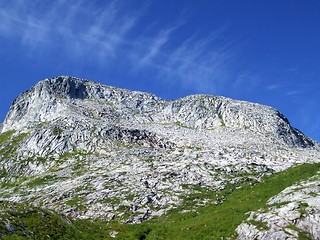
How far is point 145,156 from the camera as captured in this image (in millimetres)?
87625

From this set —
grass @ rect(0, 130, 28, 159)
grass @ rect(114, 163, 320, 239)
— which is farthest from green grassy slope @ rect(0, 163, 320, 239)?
grass @ rect(0, 130, 28, 159)

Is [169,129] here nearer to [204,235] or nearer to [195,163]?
[195,163]

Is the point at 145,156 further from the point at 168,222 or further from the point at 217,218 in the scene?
the point at 217,218

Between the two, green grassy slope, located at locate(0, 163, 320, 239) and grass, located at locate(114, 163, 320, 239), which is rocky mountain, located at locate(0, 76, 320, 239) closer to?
grass, located at locate(114, 163, 320, 239)

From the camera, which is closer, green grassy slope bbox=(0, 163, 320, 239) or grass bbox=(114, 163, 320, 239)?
green grassy slope bbox=(0, 163, 320, 239)

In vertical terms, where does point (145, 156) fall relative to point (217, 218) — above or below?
above

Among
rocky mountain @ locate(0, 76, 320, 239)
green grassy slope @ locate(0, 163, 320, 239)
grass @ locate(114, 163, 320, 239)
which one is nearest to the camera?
green grassy slope @ locate(0, 163, 320, 239)

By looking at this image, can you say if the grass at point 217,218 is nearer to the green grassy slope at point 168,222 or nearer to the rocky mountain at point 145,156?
the green grassy slope at point 168,222

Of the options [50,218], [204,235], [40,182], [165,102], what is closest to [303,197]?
[204,235]

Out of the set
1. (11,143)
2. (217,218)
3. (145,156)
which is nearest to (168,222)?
(217,218)

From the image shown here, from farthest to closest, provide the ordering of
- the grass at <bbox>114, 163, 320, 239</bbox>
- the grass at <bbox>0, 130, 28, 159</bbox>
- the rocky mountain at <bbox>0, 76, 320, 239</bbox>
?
the grass at <bbox>0, 130, 28, 159</bbox>
the rocky mountain at <bbox>0, 76, 320, 239</bbox>
the grass at <bbox>114, 163, 320, 239</bbox>

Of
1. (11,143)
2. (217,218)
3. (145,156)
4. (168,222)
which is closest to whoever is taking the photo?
(217,218)

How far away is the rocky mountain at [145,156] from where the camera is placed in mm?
53500

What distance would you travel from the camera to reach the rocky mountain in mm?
53500
